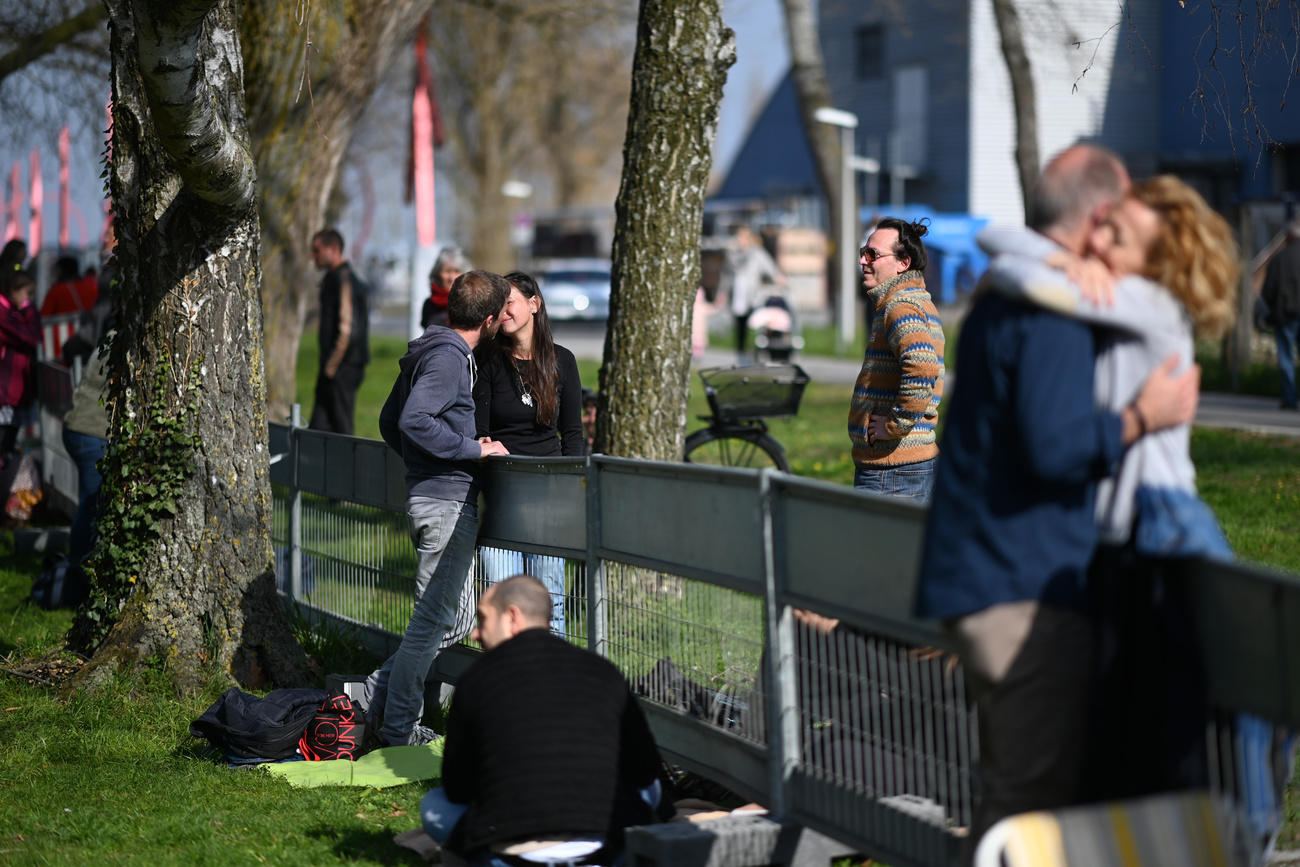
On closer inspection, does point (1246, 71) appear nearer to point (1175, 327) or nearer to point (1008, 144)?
→ point (1175, 327)

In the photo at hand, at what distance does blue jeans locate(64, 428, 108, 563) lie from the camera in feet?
29.6

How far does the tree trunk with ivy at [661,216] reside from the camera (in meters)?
7.81

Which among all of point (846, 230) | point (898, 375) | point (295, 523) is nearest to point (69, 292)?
point (295, 523)

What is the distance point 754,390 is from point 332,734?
189 inches

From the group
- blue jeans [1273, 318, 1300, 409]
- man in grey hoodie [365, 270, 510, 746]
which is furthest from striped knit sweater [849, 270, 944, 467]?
blue jeans [1273, 318, 1300, 409]

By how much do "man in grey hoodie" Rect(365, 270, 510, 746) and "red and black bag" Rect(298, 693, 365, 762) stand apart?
6.6 inches

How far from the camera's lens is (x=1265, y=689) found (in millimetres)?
3025

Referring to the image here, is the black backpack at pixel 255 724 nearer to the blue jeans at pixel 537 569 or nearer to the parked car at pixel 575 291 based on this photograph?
the blue jeans at pixel 537 569

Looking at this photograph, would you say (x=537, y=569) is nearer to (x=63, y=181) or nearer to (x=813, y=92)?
(x=63, y=181)

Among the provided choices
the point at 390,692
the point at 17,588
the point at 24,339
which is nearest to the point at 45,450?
the point at 24,339

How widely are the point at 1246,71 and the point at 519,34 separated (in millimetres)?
34820

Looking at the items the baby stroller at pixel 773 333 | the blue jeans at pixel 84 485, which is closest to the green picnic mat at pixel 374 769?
the blue jeans at pixel 84 485

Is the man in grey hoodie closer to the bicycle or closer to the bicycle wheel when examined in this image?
the bicycle

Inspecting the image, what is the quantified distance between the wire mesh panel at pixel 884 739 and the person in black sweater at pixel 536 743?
0.48 metres
